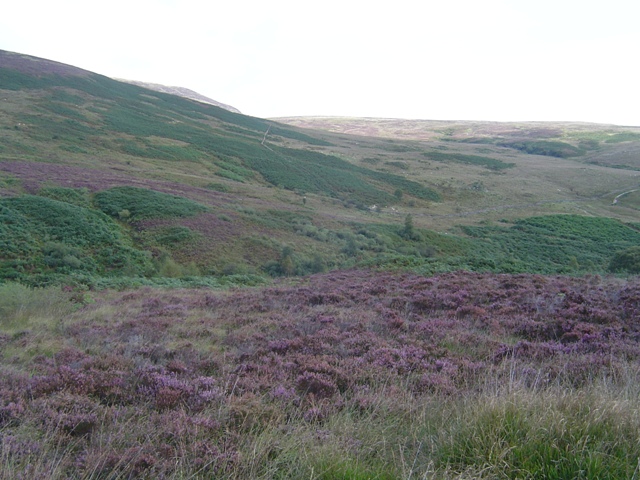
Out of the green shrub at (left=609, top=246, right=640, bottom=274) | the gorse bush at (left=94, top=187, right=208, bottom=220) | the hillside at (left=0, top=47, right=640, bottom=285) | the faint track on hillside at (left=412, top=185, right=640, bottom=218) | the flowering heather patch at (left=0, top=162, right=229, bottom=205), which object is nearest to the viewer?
the green shrub at (left=609, top=246, right=640, bottom=274)

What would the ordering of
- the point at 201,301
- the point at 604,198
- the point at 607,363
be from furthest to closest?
the point at 604,198
the point at 201,301
the point at 607,363

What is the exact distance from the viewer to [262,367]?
522 cm

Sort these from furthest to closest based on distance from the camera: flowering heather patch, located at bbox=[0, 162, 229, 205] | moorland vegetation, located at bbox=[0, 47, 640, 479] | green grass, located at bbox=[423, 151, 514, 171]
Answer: green grass, located at bbox=[423, 151, 514, 171] < flowering heather patch, located at bbox=[0, 162, 229, 205] < moorland vegetation, located at bbox=[0, 47, 640, 479]

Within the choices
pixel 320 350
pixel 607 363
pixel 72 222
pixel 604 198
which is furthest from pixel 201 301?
pixel 604 198

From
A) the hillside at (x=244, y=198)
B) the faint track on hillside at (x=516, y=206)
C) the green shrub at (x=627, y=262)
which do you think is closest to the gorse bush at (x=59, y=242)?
the hillside at (x=244, y=198)

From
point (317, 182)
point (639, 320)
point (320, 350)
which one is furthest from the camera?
point (317, 182)

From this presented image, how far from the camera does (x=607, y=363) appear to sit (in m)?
5.19

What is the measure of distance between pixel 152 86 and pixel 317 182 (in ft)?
568

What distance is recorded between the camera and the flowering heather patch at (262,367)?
314 cm

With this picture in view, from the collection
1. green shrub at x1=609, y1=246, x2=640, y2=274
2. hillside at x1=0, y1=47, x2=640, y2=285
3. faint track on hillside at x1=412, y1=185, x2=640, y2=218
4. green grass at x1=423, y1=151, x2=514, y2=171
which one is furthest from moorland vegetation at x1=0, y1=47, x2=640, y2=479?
green grass at x1=423, y1=151, x2=514, y2=171

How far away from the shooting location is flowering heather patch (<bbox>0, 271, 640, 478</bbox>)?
10.3ft

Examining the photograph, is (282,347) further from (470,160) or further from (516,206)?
(470,160)

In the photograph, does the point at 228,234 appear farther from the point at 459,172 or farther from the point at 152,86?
the point at 152,86

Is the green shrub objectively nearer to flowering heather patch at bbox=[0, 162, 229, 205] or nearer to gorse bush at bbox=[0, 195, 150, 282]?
gorse bush at bbox=[0, 195, 150, 282]
